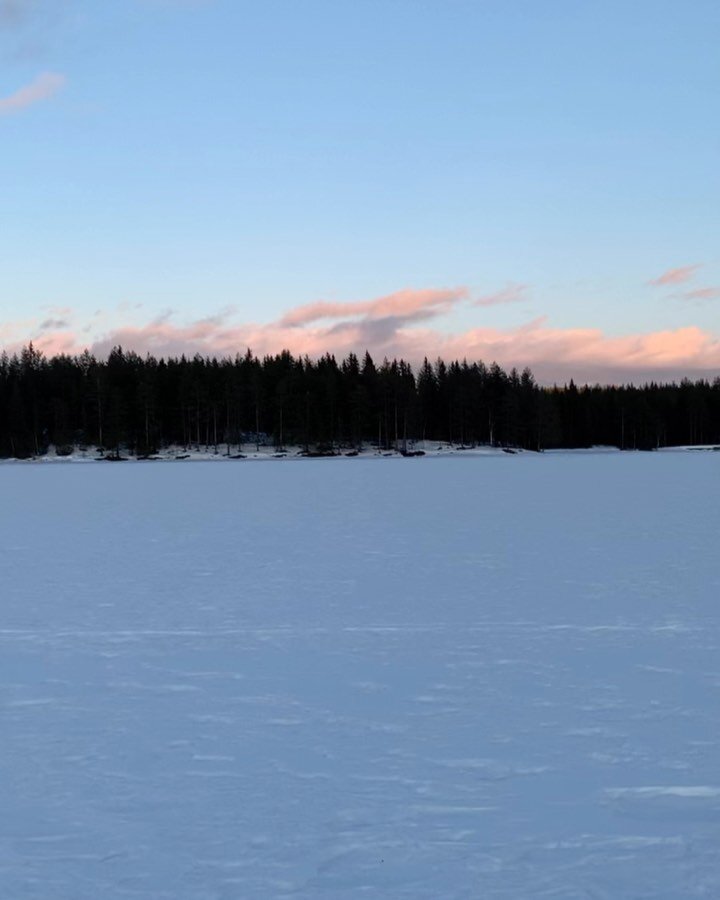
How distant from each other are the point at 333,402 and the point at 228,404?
44.1 feet

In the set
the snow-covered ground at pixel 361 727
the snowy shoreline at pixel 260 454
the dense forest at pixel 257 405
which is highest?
the dense forest at pixel 257 405

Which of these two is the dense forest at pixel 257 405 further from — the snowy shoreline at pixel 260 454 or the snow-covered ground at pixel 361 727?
the snow-covered ground at pixel 361 727

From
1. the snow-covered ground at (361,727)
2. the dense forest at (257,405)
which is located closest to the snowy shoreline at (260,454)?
the dense forest at (257,405)

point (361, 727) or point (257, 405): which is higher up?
point (257, 405)

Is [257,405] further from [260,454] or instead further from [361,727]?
[361,727]

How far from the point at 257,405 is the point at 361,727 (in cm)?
10815

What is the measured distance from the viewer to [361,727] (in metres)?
6.99

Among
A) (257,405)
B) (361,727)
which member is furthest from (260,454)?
(361,727)

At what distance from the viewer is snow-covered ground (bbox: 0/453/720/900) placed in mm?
4688

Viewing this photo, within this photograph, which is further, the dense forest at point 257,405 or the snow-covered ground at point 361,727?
the dense forest at point 257,405

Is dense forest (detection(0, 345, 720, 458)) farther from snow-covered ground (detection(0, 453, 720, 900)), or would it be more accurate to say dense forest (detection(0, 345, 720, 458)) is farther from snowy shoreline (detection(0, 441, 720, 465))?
snow-covered ground (detection(0, 453, 720, 900))

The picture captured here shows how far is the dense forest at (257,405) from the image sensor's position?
360 ft

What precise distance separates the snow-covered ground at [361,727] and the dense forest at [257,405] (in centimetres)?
9393

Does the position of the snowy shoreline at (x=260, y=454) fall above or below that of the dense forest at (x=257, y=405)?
below
